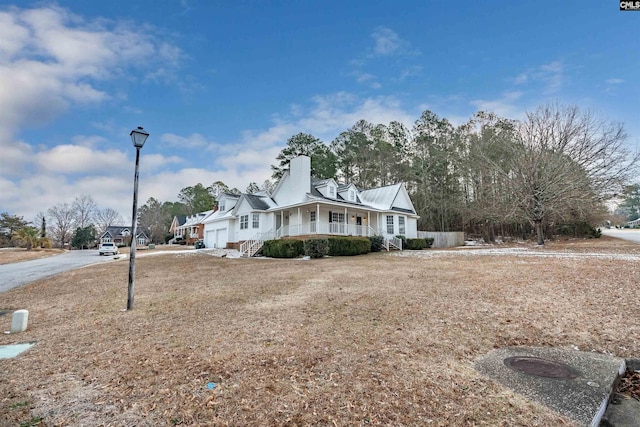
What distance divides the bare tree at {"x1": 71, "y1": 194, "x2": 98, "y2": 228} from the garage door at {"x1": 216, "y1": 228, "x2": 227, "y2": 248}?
128 ft

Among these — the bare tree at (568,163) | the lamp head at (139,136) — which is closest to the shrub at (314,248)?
the lamp head at (139,136)

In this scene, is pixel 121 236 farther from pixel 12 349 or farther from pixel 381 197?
pixel 12 349

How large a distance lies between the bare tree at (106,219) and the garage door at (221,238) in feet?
133

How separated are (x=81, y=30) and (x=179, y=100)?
5626 millimetres

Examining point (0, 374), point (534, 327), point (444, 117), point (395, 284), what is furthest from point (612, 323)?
point (444, 117)

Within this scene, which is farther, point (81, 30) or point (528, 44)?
point (528, 44)

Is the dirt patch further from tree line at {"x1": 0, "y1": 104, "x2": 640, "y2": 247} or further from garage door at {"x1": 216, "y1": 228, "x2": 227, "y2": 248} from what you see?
garage door at {"x1": 216, "y1": 228, "x2": 227, "y2": 248}

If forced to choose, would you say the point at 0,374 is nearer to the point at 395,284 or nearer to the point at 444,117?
the point at 395,284

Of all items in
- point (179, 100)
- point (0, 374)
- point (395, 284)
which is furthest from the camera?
point (179, 100)

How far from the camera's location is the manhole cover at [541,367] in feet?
11.0

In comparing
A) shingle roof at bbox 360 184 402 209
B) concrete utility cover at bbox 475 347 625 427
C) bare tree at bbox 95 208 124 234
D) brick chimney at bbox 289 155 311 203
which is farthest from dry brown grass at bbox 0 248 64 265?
concrete utility cover at bbox 475 347 625 427

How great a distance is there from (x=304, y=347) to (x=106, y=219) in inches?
2731

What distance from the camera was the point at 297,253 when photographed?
18.3 m

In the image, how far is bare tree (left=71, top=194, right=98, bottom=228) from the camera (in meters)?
52.5
